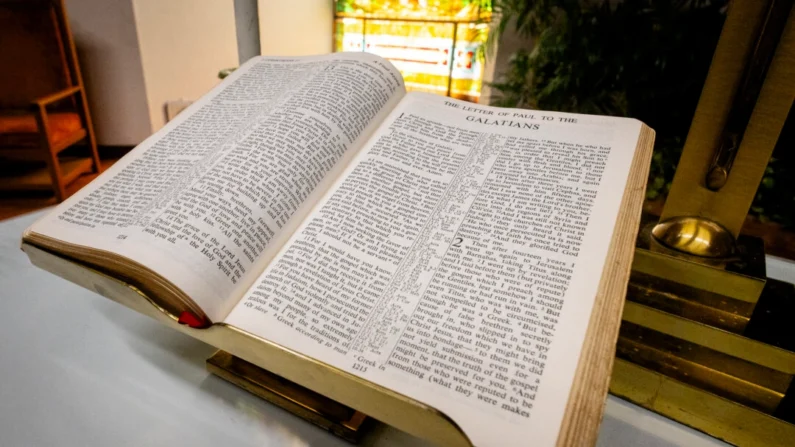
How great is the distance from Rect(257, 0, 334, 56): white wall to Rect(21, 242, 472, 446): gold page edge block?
8.90ft

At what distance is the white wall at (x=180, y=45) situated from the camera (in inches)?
88.6

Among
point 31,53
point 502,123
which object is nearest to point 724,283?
point 502,123

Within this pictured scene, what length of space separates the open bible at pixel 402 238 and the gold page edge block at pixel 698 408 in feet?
0.60

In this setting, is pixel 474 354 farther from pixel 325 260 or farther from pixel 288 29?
pixel 288 29

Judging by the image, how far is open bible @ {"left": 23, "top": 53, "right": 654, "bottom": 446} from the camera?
0.30 metres

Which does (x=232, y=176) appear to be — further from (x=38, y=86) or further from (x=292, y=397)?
(x=38, y=86)

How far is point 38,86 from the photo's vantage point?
1.97 metres

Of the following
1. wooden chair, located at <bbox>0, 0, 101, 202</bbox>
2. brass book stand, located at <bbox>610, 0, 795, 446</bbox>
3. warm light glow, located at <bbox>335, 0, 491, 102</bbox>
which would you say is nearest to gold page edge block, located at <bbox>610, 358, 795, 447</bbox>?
brass book stand, located at <bbox>610, 0, 795, 446</bbox>

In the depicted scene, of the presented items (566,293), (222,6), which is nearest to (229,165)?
(566,293)

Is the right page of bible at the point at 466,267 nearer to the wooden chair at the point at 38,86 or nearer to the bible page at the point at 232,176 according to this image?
the bible page at the point at 232,176

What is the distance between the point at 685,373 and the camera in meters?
0.45

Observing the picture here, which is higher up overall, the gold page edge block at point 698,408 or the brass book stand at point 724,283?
the brass book stand at point 724,283

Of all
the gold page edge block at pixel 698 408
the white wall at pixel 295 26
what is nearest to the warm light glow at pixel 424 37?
the white wall at pixel 295 26

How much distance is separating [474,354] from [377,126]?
308 mm
